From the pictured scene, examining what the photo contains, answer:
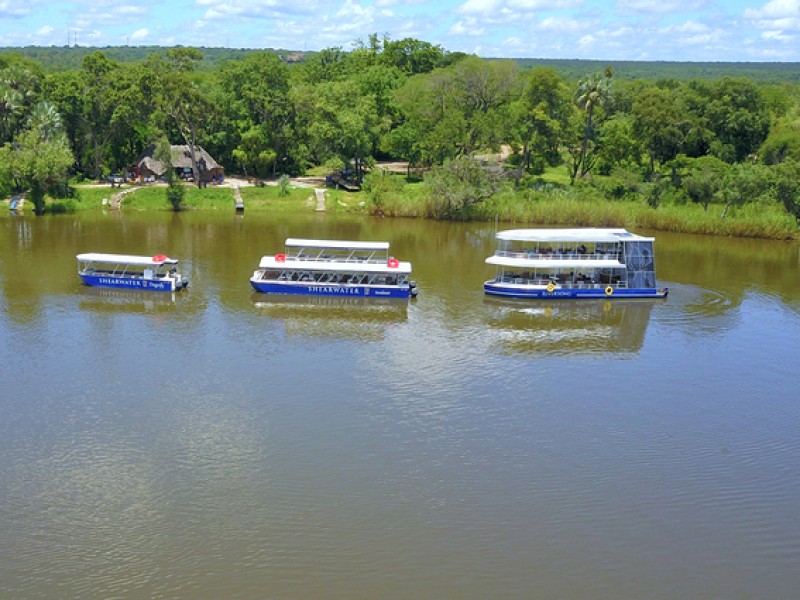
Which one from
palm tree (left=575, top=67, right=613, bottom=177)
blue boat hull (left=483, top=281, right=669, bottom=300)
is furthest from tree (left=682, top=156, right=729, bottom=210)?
blue boat hull (left=483, top=281, right=669, bottom=300)

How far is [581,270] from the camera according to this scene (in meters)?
58.7

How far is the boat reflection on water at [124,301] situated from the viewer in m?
52.4

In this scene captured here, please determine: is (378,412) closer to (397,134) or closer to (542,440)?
(542,440)

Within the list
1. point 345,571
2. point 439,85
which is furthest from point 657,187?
point 345,571

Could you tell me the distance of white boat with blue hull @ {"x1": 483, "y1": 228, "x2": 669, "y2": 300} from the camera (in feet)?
188

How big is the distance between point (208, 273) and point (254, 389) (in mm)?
23704

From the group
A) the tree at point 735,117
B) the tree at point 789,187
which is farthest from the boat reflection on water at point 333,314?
the tree at point 735,117

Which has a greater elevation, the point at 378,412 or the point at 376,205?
the point at 376,205

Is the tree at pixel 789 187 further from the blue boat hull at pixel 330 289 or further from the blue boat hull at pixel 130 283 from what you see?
the blue boat hull at pixel 130 283

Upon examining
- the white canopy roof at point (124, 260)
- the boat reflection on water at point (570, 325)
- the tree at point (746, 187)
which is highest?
the tree at point (746, 187)

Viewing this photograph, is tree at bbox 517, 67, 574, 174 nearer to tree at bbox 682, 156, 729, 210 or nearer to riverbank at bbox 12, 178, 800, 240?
riverbank at bbox 12, 178, 800, 240

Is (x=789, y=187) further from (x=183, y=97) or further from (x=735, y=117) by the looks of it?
(x=183, y=97)

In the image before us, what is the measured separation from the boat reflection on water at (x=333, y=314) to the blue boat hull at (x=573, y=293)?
6507mm

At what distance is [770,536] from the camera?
29.6 meters
